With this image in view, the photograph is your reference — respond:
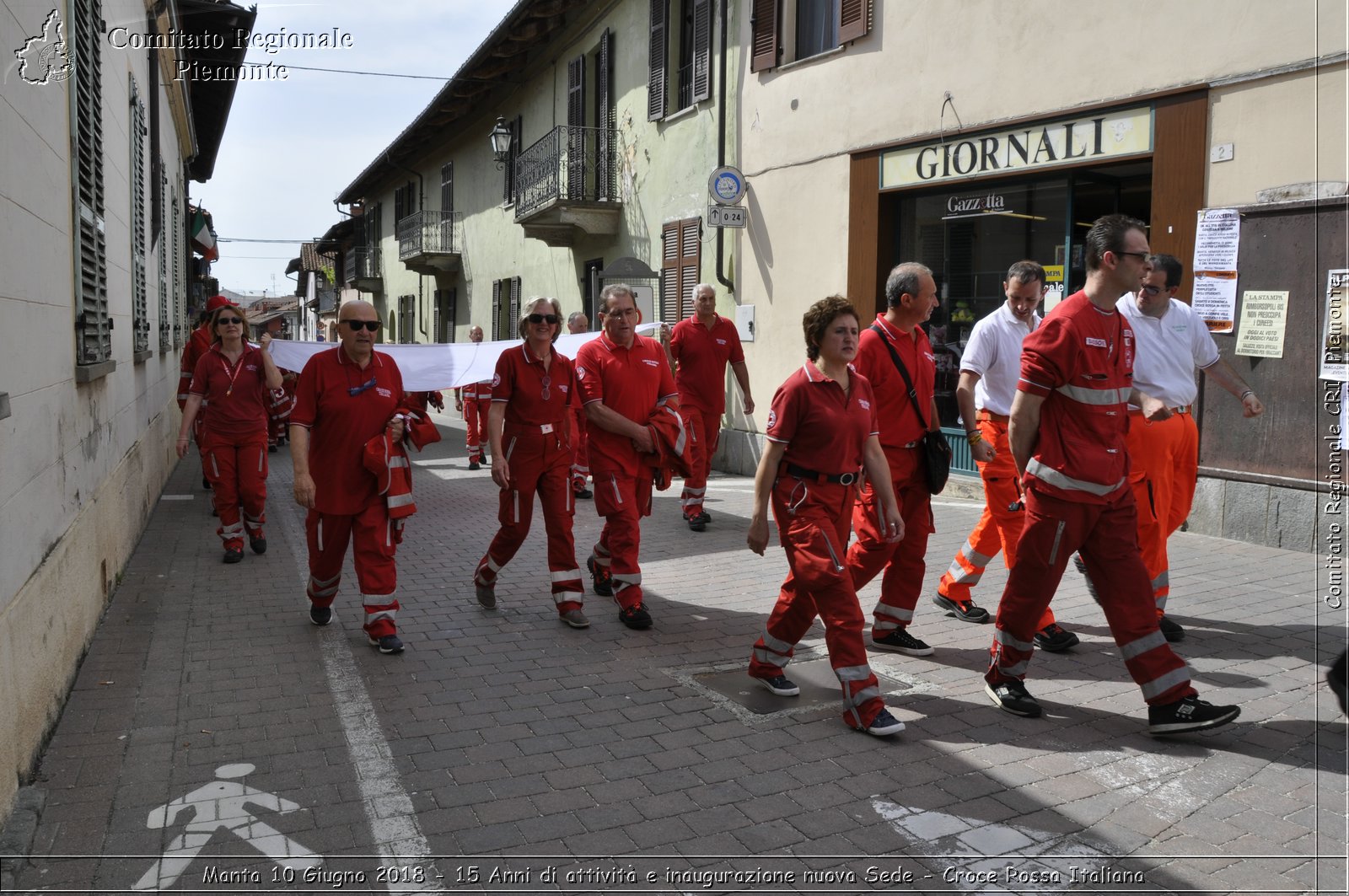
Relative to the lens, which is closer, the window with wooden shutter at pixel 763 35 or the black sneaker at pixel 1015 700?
the black sneaker at pixel 1015 700

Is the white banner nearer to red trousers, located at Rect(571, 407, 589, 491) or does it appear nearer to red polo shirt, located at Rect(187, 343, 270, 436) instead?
red trousers, located at Rect(571, 407, 589, 491)

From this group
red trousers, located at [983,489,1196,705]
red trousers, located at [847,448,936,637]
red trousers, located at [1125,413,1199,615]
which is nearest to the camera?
red trousers, located at [983,489,1196,705]

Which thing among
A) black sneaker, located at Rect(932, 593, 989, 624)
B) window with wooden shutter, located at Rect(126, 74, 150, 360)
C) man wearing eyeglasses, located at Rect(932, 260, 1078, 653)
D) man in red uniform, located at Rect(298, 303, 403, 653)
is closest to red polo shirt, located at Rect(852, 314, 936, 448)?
man wearing eyeglasses, located at Rect(932, 260, 1078, 653)

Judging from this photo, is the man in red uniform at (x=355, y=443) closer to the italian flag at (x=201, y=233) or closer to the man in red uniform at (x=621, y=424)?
the man in red uniform at (x=621, y=424)

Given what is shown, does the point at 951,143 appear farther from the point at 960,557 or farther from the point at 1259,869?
the point at 1259,869

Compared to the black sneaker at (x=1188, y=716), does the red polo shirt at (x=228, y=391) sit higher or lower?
higher

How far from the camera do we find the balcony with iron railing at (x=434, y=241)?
31.0 meters

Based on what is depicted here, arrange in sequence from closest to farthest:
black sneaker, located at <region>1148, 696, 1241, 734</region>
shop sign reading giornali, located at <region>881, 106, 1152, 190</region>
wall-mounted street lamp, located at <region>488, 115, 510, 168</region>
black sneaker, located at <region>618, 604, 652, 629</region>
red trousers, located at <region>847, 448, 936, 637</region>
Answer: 1. black sneaker, located at <region>1148, 696, 1241, 734</region>
2. red trousers, located at <region>847, 448, 936, 637</region>
3. black sneaker, located at <region>618, 604, 652, 629</region>
4. shop sign reading giornali, located at <region>881, 106, 1152, 190</region>
5. wall-mounted street lamp, located at <region>488, 115, 510, 168</region>

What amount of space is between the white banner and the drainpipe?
9.77ft

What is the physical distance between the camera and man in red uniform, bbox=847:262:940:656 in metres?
5.57

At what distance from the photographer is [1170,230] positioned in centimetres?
901

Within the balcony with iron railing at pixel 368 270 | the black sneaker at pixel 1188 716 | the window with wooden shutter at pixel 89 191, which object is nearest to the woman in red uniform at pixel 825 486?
the black sneaker at pixel 1188 716

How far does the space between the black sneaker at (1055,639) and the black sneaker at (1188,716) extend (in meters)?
1.30

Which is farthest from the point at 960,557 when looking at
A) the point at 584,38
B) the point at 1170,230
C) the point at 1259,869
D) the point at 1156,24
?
the point at 584,38
